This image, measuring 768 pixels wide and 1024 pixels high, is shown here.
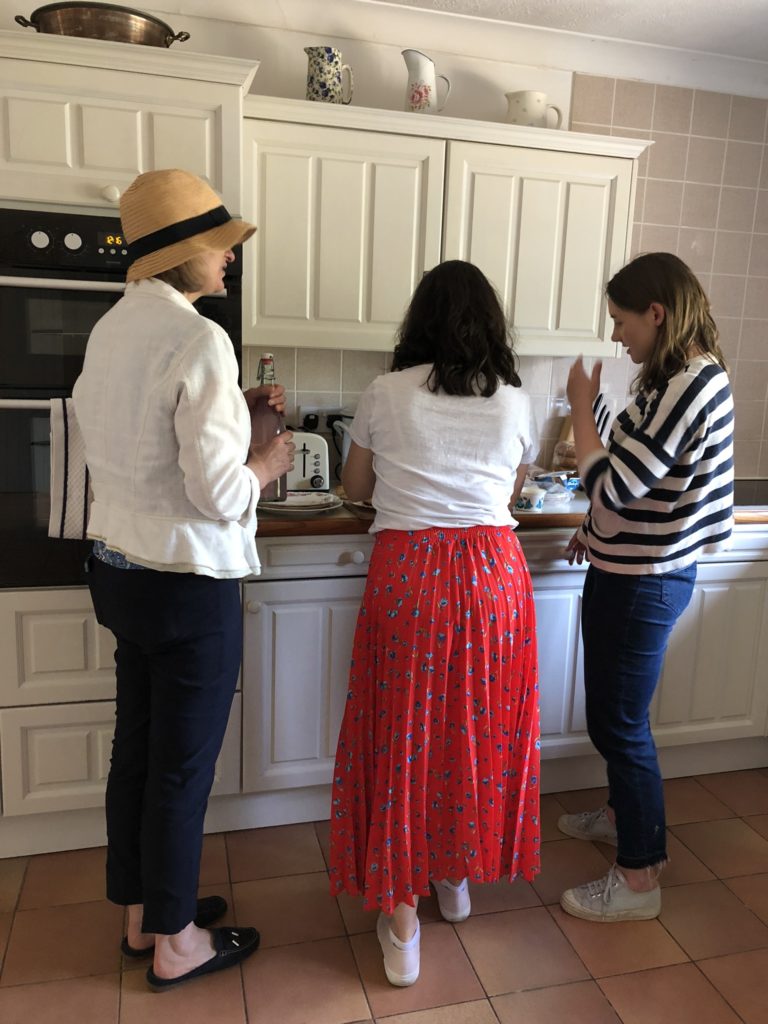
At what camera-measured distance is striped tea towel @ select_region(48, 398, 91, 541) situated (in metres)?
1.69

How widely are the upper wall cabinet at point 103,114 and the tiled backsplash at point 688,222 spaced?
793mm

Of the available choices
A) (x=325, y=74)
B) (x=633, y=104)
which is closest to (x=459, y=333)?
(x=325, y=74)

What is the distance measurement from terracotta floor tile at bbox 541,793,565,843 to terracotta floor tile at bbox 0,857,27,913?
51.3 inches

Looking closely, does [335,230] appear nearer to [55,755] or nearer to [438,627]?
[438,627]

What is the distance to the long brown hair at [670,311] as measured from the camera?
1646 mm

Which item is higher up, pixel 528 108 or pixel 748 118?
pixel 748 118

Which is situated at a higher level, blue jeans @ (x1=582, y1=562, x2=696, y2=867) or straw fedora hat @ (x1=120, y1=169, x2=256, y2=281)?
Answer: straw fedora hat @ (x1=120, y1=169, x2=256, y2=281)

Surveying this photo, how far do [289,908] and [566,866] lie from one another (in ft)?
2.31

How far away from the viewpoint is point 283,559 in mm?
2018

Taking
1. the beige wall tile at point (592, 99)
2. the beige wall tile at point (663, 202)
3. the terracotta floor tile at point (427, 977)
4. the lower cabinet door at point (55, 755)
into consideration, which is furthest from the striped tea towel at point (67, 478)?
the beige wall tile at point (663, 202)

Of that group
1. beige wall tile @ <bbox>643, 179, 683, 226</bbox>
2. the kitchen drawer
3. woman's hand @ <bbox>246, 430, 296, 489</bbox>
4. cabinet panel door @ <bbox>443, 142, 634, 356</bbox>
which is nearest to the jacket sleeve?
woman's hand @ <bbox>246, 430, 296, 489</bbox>

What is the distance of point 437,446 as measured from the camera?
1.61 m

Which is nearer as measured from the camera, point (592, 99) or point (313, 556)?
point (313, 556)

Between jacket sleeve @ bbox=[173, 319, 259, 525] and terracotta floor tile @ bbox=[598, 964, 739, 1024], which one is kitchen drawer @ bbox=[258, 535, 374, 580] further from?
terracotta floor tile @ bbox=[598, 964, 739, 1024]
